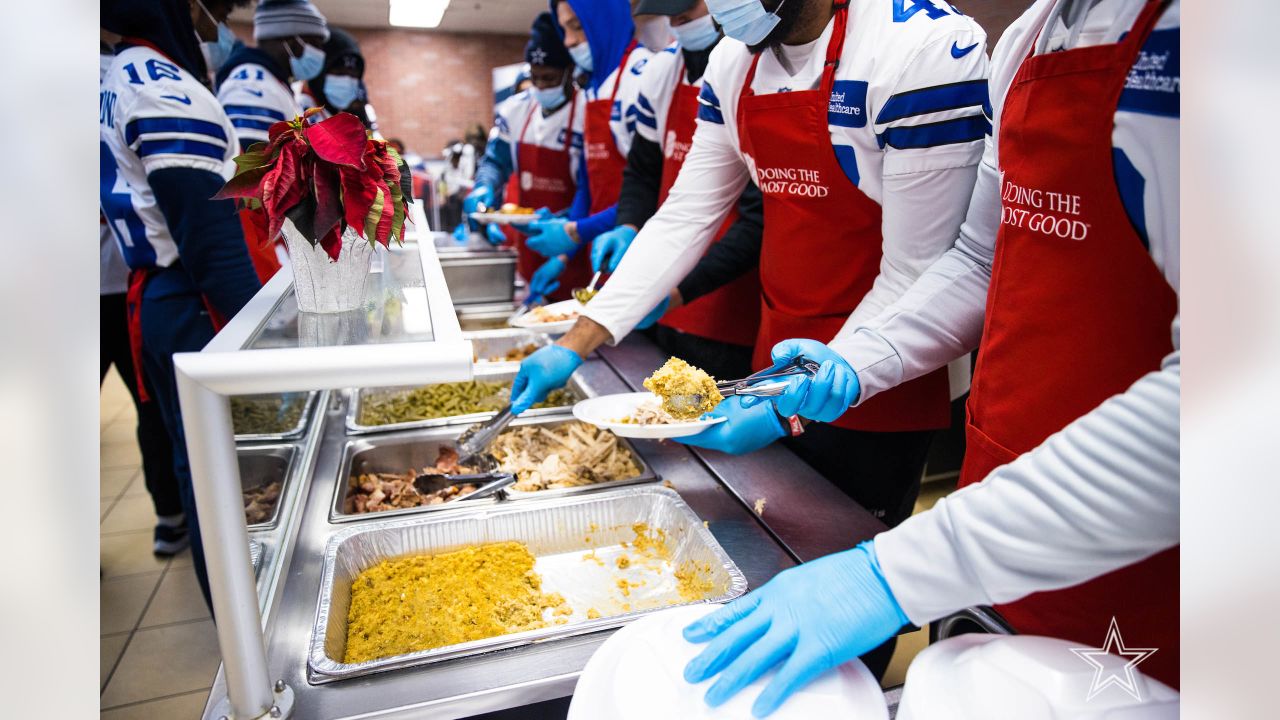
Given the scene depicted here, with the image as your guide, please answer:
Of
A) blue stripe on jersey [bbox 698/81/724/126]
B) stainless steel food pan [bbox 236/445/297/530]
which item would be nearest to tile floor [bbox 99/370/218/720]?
stainless steel food pan [bbox 236/445/297/530]

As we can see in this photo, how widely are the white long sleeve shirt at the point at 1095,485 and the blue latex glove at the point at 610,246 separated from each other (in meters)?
1.66

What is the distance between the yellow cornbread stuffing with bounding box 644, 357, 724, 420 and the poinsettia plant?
1.80 ft

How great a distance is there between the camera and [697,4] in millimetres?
1951

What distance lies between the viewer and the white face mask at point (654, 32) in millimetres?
2520

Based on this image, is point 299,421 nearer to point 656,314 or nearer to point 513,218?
point 656,314

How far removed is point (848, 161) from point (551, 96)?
2.69m


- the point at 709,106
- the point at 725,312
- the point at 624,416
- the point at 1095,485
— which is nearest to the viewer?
the point at 1095,485

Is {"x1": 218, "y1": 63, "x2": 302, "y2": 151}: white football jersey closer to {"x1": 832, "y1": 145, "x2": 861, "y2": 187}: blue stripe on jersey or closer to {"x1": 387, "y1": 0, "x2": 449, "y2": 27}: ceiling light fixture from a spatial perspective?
{"x1": 832, "y1": 145, "x2": 861, "y2": 187}: blue stripe on jersey

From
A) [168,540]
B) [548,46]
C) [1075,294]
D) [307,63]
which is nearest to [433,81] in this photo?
[307,63]

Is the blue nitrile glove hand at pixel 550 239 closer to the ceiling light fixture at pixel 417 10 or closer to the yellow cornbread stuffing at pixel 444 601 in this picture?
the yellow cornbread stuffing at pixel 444 601

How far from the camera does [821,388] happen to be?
1.19 meters

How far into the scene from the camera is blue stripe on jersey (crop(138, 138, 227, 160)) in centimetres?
172

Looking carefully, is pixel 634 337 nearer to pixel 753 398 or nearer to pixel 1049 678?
pixel 753 398

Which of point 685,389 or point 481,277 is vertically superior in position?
point 685,389
